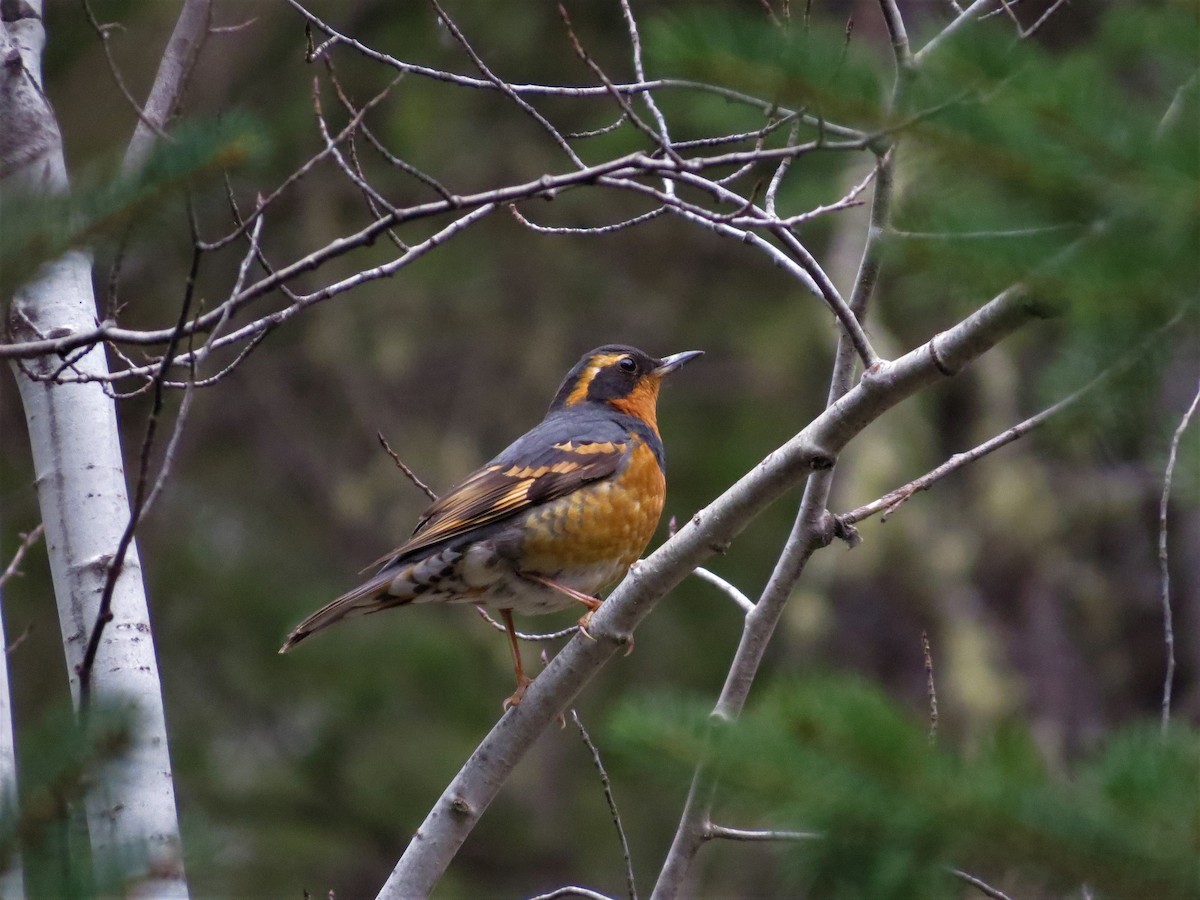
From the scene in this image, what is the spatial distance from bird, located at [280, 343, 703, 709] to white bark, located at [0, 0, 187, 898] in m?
1.35

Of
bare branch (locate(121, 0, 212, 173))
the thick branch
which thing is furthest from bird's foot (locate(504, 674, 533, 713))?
bare branch (locate(121, 0, 212, 173))

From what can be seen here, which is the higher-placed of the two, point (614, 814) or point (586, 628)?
point (586, 628)

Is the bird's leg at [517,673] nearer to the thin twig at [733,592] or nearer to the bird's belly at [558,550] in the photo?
the bird's belly at [558,550]

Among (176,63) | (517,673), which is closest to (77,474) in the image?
(176,63)

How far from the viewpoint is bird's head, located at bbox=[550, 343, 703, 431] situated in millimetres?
6223

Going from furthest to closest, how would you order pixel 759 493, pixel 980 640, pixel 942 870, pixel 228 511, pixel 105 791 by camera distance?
pixel 228 511, pixel 980 640, pixel 759 493, pixel 105 791, pixel 942 870

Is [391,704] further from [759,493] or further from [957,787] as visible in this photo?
[957,787]

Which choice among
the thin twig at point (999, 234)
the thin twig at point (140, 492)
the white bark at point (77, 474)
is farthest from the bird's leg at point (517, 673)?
the thin twig at point (999, 234)

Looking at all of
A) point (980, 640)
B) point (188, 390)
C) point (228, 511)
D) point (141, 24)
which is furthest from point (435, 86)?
point (188, 390)

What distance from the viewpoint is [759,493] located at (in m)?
3.42

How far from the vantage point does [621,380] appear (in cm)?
628

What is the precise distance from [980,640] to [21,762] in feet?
20.8

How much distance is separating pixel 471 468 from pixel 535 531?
3.19m

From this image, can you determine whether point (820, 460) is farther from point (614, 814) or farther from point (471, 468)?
point (471, 468)
